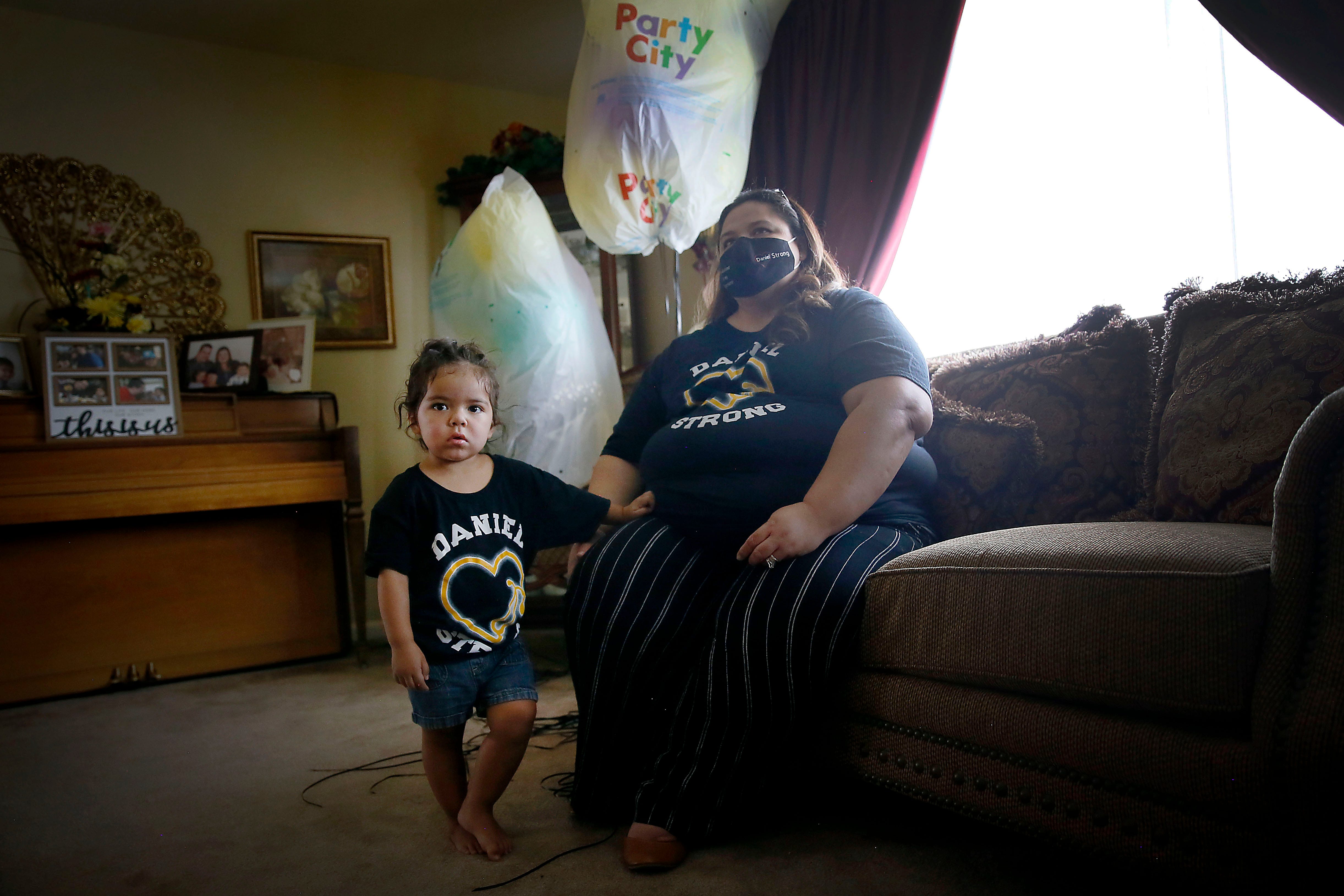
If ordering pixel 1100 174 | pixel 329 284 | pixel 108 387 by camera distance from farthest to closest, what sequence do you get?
pixel 329 284
pixel 108 387
pixel 1100 174

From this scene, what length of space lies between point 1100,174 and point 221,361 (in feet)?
8.09

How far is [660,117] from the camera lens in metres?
1.86

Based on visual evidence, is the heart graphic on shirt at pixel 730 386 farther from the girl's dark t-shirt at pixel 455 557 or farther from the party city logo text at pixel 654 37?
the party city logo text at pixel 654 37

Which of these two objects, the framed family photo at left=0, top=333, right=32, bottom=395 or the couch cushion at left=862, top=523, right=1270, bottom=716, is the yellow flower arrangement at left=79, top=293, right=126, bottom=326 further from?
the couch cushion at left=862, top=523, right=1270, bottom=716

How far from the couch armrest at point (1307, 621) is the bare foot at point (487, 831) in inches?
34.7

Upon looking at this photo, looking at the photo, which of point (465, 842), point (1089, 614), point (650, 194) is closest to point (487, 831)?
point (465, 842)

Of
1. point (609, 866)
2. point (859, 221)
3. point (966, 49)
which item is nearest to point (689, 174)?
point (859, 221)

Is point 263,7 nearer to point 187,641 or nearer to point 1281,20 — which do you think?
point 187,641

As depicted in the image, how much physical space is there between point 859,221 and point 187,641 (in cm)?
226

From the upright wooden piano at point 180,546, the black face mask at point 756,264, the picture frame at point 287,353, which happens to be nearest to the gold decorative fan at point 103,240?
the picture frame at point 287,353

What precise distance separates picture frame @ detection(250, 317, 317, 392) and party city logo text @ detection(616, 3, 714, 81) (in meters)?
1.47

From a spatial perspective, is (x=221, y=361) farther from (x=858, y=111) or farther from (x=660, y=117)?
(x=858, y=111)

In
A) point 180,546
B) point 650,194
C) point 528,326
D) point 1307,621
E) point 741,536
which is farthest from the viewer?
point 180,546

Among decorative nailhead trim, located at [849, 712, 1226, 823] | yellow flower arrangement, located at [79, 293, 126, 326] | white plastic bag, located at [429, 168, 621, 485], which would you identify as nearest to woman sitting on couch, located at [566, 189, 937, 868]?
decorative nailhead trim, located at [849, 712, 1226, 823]
